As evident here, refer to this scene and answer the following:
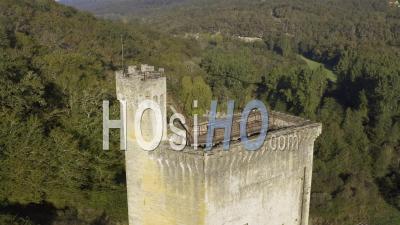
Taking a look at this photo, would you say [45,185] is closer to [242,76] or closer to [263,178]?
[263,178]

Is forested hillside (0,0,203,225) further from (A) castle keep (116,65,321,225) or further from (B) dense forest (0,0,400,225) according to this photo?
(A) castle keep (116,65,321,225)

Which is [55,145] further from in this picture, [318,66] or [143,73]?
[318,66]

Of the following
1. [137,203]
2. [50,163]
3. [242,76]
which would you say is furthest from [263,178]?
[242,76]

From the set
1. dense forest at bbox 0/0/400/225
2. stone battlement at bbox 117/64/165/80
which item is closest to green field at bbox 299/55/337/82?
dense forest at bbox 0/0/400/225

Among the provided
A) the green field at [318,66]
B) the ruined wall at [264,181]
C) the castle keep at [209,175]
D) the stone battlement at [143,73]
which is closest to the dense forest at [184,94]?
the green field at [318,66]

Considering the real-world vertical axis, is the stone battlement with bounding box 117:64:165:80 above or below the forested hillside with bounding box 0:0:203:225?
above

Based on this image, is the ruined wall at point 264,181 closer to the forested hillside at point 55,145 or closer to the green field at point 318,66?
the forested hillside at point 55,145
